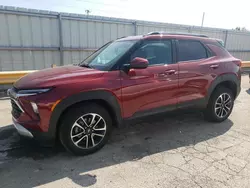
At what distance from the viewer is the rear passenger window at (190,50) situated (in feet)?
12.7

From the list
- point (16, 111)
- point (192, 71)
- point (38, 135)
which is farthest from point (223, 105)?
point (16, 111)

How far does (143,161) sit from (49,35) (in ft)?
23.1

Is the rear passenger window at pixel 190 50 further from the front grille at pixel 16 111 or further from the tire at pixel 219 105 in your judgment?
the front grille at pixel 16 111

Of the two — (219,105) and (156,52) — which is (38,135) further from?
(219,105)

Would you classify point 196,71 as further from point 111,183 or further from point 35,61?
point 35,61

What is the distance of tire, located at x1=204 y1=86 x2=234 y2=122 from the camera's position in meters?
4.29

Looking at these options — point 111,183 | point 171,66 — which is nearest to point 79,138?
point 111,183

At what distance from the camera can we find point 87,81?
2.94m

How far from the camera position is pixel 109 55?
3.69m

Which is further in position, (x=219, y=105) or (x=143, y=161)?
(x=219, y=105)

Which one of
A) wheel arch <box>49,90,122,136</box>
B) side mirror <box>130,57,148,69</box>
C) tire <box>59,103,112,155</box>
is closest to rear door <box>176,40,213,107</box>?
side mirror <box>130,57,148,69</box>

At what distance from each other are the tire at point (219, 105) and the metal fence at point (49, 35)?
6.40 meters

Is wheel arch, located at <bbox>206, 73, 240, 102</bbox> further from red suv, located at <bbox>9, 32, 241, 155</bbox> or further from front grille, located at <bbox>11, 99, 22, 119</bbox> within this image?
front grille, located at <bbox>11, 99, 22, 119</bbox>

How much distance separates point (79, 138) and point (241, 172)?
7.34ft
